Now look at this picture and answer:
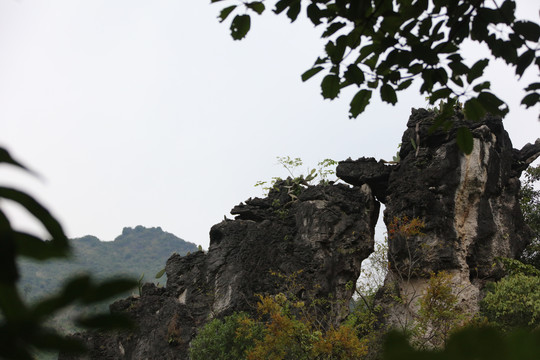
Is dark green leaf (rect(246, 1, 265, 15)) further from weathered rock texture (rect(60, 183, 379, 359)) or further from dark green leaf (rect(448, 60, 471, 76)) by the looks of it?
weathered rock texture (rect(60, 183, 379, 359))

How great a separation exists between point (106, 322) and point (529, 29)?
2.23m

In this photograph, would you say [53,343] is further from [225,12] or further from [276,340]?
[276,340]

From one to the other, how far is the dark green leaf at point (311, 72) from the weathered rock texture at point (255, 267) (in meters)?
9.89

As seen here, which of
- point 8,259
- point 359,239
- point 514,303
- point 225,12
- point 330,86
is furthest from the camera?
point 359,239

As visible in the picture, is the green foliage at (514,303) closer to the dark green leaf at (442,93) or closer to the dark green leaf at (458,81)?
the dark green leaf at (442,93)

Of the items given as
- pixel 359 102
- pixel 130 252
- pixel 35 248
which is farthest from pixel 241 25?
pixel 130 252

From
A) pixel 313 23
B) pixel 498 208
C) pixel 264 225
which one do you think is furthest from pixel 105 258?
pixel 313 23

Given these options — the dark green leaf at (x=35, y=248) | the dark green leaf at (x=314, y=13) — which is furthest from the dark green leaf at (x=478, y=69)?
the dark green leaf at (x=35, y=248)

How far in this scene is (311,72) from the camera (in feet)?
7.07

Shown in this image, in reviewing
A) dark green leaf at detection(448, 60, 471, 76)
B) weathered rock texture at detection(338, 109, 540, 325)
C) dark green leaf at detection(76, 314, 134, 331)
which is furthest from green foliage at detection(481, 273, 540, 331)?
dark green leaf at detection(76, 314, 134, 331)

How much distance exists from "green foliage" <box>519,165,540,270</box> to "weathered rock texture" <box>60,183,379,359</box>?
4.77m

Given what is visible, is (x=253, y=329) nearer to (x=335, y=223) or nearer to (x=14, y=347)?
(x=335, y=223)

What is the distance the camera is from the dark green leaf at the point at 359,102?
2256mm

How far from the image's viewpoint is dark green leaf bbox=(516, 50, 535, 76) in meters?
2.21
